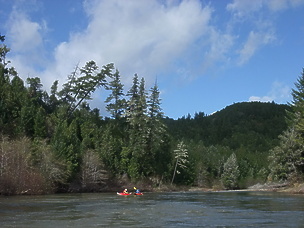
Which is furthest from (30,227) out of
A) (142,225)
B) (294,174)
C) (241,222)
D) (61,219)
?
(294,174)

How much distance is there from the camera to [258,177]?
160 m

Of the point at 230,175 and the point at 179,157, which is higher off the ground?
the point at 179,157

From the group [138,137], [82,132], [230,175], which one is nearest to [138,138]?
[138,137]

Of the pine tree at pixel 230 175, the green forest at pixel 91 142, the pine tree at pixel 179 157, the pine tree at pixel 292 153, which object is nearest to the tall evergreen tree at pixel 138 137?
the green forest at pixel 91 142

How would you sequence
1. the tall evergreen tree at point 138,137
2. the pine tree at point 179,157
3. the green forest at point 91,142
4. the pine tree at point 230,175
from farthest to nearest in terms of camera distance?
the pine tree at point 230,175 < the pine tree at point 179,157 < the tall evergreen tree at point 138,137 < the green forest at point 91,142

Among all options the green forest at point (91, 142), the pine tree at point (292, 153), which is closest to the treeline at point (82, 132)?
the green forest at point (91, 142)

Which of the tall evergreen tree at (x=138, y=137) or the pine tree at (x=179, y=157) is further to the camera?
the pine tree at (x=179, y=157)

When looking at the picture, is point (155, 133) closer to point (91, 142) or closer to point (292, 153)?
point (91, 142)

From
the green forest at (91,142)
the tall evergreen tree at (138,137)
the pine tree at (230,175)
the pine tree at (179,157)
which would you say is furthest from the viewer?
the pine tree at (230,175)

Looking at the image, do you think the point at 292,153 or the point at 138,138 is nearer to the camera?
the point at 292,153

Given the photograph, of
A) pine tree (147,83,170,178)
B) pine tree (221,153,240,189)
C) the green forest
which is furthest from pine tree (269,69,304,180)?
pine tree (221,153,240,189)

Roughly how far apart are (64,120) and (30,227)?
208 ft

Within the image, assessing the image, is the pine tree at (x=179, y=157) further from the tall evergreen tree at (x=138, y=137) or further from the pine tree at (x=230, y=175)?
the pine tree at (x=230, y=175)

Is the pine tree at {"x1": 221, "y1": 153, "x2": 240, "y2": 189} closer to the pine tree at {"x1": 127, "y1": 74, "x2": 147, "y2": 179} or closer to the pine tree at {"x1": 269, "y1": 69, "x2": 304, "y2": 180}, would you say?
the pine tree at {"x1": 127, "y1": 74, "x2": 147, "y2": 179}
